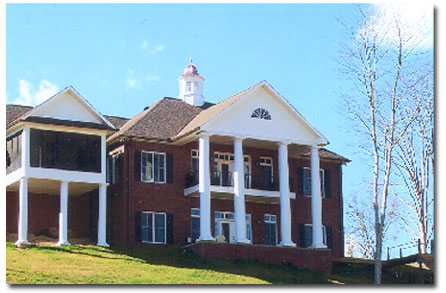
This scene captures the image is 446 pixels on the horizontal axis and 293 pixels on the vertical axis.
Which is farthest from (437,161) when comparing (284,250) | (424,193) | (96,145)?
(96,145)

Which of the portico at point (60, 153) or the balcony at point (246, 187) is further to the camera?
the balcony at point (246, 187)

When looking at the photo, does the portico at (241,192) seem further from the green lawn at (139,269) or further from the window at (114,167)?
the window at (114,167)

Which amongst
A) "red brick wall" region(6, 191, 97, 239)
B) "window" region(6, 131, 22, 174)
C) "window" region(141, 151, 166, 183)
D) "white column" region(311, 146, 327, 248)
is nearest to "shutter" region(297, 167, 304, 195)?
"white column" region(311, 146, 327, 248)

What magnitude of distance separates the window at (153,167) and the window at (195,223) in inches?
67.3

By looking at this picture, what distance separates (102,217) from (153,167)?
136 inches

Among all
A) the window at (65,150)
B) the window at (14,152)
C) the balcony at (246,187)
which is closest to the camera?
the window at (65,150)

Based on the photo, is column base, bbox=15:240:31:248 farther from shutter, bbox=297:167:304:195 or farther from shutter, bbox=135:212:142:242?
shutter, bbox=297:167:304:195

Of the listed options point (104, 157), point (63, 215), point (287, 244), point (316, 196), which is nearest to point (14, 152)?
point (63, 215)

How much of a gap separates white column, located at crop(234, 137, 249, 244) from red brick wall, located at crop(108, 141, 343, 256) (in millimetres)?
1896

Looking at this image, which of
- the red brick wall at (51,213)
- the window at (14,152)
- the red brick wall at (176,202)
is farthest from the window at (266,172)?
the window at (14,152)

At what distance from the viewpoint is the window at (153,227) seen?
39.1m

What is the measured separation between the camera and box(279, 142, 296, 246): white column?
3981 centimetres

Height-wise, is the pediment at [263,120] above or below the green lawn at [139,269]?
above

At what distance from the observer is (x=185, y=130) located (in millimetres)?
40188
